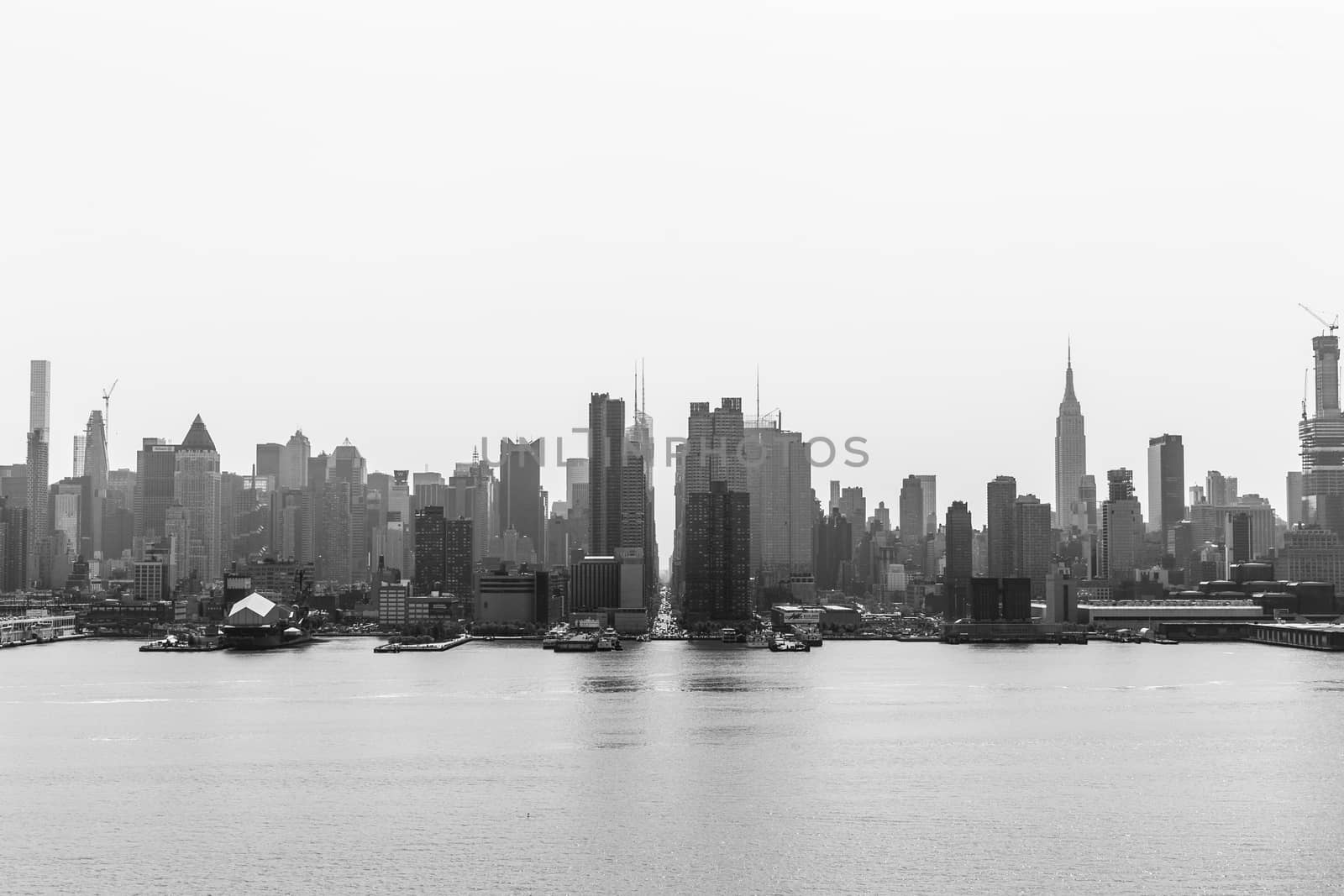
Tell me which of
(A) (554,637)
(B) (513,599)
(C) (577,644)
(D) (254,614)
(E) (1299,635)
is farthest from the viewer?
(B) (513,599)

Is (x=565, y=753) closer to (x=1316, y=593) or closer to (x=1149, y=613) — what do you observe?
(x=1149, y=613)

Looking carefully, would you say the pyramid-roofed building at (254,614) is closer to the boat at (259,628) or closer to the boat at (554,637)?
the boat at (259,628)

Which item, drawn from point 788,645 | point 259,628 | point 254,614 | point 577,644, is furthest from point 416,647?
point 788,645

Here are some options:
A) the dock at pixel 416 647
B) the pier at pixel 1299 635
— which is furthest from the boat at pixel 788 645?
the pier at pixel 1299 635

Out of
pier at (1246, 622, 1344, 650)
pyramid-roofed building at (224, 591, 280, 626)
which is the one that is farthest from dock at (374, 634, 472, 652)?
pier at (1246, 622, 1344, 650)

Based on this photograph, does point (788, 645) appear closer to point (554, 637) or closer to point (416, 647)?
point (554, 637)
